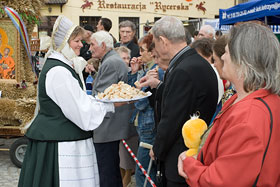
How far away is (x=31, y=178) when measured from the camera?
10.2 ft

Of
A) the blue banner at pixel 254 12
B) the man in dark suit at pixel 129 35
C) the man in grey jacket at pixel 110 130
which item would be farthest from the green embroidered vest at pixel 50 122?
the blue banner at pixel 254 12

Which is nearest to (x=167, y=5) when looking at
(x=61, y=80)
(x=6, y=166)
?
(x=6, y=166)

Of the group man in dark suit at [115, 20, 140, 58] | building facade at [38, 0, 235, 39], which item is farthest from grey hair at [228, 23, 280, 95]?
building facade at [38, 0, 235, 39]

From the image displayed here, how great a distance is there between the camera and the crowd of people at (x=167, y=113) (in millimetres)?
1631

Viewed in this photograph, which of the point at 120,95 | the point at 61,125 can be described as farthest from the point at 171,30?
the point at 61,125

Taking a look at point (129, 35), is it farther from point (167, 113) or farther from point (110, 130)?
point (167, 113)

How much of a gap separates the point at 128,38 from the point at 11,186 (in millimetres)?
2942

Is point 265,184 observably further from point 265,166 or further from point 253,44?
point 253,44

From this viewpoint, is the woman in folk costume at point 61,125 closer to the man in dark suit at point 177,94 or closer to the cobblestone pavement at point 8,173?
the man in dark suit at point 177,94

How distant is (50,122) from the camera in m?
3.03

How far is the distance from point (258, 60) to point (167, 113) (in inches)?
40.8

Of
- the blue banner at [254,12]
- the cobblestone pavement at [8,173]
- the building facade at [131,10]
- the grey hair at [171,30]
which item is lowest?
the cobblestone pavement at [8,173]

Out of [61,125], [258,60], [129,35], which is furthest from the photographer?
[129,35]

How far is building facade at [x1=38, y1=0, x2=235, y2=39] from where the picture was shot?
74.7 ft
